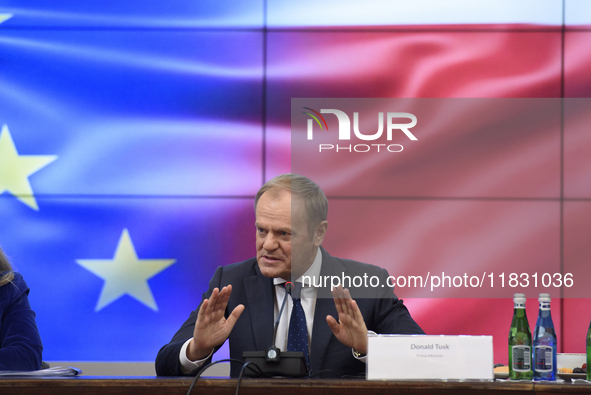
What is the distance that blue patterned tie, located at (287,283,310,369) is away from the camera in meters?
1.83

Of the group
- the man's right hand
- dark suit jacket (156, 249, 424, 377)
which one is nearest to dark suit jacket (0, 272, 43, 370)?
dark suit jacket (156, 249, 424, 377)

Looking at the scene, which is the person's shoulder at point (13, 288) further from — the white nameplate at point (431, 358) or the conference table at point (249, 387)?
the white nameplate at point (431, 358)

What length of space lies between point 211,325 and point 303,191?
0.66 meters

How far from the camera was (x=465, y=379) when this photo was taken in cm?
125

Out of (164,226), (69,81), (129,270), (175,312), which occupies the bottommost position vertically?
(175,312)

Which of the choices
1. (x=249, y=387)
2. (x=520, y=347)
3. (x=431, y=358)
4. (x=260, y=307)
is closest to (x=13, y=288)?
(x=260, y=307)

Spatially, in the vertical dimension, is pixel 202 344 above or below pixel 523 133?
below

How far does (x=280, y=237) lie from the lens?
1.94 meters

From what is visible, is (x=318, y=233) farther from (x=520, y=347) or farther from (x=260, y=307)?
(x=520, y=347)

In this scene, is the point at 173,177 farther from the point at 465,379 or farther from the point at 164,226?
the point at 465,379

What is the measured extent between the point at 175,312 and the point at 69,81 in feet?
4.23

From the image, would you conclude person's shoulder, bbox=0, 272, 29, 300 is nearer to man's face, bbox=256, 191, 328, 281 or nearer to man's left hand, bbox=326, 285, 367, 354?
man's face, bbox=256, 191, 328, 281

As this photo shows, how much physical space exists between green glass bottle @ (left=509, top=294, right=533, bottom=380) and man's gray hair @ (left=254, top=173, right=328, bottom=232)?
0.85 m

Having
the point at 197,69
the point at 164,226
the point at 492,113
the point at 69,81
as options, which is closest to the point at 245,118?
the point at 197,69
